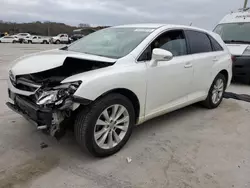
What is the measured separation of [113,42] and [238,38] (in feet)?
19.5

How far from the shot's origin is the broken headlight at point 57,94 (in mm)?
2689

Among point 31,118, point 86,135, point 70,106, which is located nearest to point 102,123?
point 86,135

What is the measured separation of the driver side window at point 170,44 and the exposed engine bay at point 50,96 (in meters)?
0.63

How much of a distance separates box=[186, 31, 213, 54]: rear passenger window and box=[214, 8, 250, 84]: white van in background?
3.21 metres

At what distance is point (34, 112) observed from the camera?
2.76m

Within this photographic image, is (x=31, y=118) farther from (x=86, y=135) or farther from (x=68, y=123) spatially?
(x=86, y=135)

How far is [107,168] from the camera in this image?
2.92 metres

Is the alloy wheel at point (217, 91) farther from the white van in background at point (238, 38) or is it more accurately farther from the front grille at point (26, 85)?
the front grille at point (26, 85)

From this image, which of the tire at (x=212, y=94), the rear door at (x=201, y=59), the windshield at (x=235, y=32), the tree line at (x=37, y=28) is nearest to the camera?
the rear door at (x=201, y=59)

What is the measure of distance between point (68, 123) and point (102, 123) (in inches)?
15.3

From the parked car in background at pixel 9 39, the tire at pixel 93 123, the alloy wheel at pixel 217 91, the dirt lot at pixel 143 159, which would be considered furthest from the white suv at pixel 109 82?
the parked car in background at pixel 9 39

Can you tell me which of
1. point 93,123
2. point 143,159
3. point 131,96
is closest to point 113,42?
point 131,96

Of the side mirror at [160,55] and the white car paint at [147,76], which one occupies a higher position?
the side mirror at [160,55]

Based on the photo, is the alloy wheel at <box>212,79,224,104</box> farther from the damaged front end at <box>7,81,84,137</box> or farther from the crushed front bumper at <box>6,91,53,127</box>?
the crushed front bumper at <box>6,91,53,127</box>
